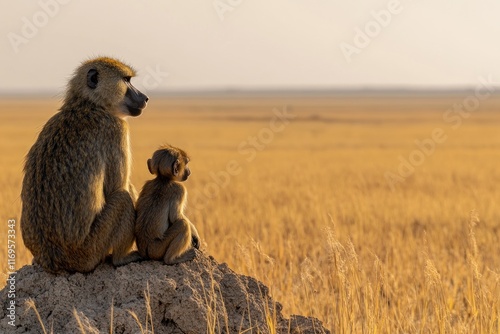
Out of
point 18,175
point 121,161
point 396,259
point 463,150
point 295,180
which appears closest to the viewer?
point 121,161

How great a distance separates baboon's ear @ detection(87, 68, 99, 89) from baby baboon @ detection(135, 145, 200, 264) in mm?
890

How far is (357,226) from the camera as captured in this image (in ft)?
51.0

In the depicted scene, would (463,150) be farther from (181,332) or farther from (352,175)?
(181,332)

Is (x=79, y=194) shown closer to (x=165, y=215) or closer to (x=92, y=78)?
(x=165, y=215)

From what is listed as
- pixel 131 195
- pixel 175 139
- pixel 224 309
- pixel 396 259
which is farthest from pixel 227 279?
pixel 175 139

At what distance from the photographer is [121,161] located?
646cm

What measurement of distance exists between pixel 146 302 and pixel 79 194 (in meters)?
1.07

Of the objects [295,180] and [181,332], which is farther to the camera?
[295,180]

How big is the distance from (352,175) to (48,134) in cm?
1900

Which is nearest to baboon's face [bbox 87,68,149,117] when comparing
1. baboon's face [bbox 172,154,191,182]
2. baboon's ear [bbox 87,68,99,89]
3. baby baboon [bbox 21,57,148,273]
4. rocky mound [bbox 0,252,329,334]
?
baboon's ear [bbox 87,68,99,89]

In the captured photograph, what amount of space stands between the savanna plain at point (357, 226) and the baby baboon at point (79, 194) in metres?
0.71

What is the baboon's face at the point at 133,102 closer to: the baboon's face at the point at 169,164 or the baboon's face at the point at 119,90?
the baboon's face at the point at 119,90

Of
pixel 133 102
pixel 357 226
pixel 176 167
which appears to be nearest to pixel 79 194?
pixel 176 167

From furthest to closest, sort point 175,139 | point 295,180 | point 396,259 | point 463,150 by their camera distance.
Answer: point 175,139 < point 463,150 < point 295,180 < point 396,259
